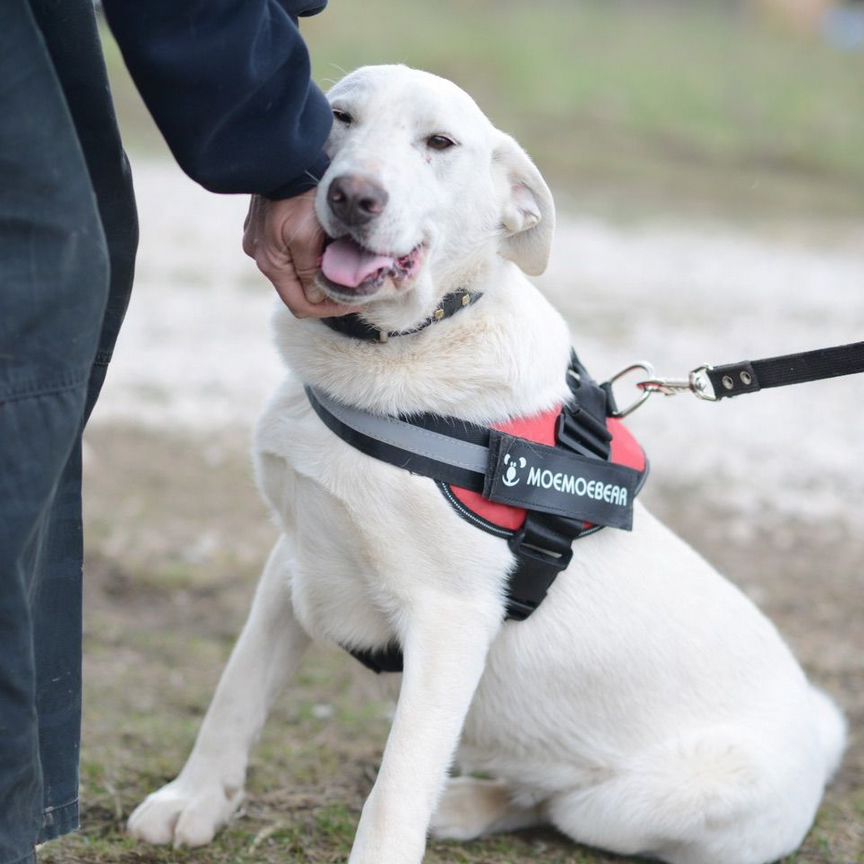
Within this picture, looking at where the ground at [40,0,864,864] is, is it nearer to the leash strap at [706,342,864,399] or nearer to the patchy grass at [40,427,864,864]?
the patchy grass at [40,427,864,864]

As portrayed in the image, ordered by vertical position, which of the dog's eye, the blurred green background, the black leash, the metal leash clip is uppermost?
the blurred green background

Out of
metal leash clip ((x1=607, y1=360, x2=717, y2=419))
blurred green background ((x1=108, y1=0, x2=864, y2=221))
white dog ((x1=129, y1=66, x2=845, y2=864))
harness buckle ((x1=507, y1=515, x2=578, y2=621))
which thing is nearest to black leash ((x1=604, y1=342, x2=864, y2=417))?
metal leash clip ((x1=607, y1=360, x2=717, y2=419))

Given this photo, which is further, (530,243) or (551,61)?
(551,61)

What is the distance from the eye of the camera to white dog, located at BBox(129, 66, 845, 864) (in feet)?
7.71

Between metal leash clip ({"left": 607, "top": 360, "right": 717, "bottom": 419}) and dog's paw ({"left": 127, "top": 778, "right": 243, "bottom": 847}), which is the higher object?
metal leash clip ({"left": 607, "top": 360, "right": 717, "bottom": 419})

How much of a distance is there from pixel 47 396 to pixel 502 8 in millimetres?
21902

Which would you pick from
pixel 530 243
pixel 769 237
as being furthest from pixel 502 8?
pixel 530 243

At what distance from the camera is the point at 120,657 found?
12.5 ft

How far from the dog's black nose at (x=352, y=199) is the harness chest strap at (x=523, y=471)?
16.5 inches

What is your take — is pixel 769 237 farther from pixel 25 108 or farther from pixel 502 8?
pixel 502 8

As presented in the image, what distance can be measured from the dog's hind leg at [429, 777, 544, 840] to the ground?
5 centimetres

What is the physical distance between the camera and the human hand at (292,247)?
222 centimetres

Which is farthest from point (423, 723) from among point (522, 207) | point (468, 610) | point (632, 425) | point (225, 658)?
point (632, 425)

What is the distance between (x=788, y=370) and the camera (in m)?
2.59
